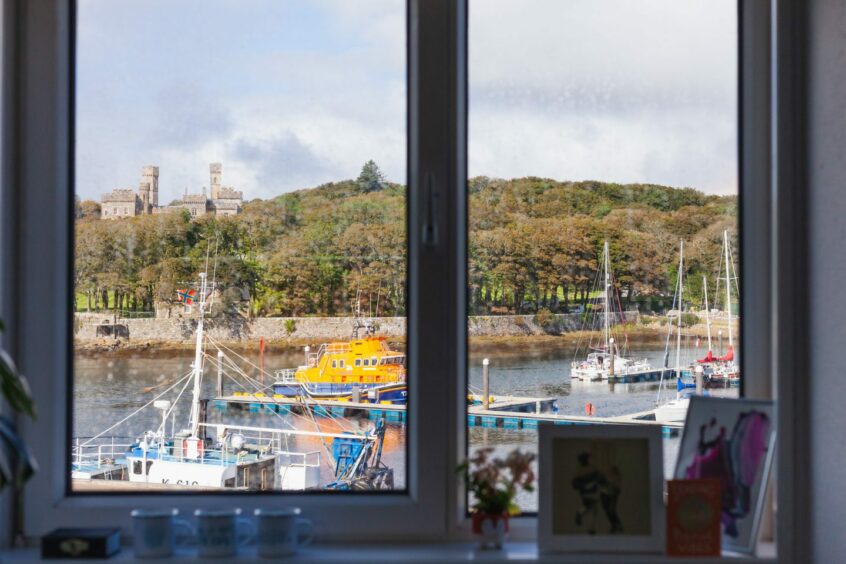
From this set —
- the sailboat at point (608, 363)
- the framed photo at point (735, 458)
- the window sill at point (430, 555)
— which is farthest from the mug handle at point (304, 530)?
the framed photo at point (735, 458)

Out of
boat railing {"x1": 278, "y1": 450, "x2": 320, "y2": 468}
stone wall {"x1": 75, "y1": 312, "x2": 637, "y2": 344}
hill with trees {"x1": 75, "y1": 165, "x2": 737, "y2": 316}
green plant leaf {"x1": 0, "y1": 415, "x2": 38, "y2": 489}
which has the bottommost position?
boat railing {"x1": 278, "y1": 450, "x2": 320, "y2": 468}

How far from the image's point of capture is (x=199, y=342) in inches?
77.5

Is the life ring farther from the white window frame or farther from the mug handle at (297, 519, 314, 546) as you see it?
the mug handle at (297, 519, 314, 546)

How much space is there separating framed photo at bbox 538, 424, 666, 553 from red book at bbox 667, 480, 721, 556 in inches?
1.6

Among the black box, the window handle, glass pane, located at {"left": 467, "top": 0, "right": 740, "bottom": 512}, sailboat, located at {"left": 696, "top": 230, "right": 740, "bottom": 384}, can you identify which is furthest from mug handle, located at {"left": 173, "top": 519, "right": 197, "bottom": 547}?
sailboat, located at {"left": 696, "top": 230, "right": 740, "bottom": 384}

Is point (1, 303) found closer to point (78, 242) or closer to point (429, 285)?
point (78, 242)

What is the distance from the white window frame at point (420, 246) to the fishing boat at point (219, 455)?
0.15 feet

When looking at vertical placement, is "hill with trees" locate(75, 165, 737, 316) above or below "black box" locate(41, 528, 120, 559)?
above

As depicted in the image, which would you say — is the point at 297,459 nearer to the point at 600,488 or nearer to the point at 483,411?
the point at 483,411

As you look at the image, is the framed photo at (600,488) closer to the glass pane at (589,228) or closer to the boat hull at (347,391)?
the glass pane at (589,228)

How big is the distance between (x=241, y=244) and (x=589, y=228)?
2.59ft

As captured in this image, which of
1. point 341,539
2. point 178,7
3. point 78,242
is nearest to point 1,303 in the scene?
point 78,242

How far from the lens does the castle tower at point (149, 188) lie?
76.8 inches

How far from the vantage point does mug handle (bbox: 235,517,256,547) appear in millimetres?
1825
